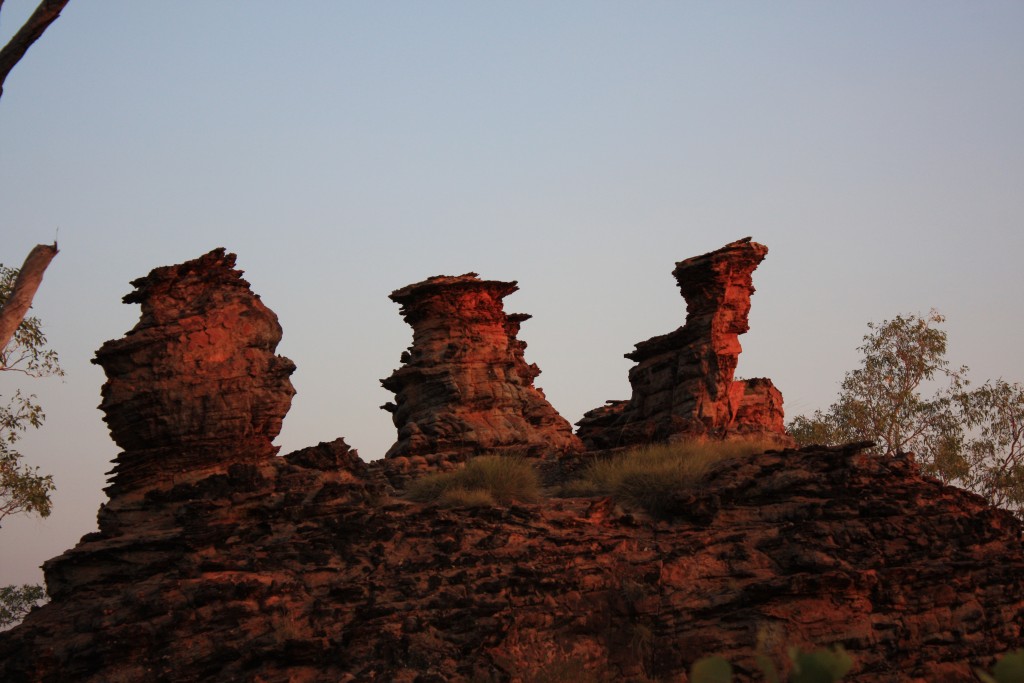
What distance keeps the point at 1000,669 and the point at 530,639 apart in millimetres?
11158

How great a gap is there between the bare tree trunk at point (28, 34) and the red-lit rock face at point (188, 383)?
3946mm

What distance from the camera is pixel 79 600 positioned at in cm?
1512

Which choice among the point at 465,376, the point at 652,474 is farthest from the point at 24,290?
the point at 465,376

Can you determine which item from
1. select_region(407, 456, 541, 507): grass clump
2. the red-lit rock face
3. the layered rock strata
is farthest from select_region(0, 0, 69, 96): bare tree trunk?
select_region(407, 456, 541, 507): grass clump

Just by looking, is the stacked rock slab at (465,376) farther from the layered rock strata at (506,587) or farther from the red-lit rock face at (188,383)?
the layered rock strata at (506,587)

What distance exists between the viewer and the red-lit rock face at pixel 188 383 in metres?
17.5

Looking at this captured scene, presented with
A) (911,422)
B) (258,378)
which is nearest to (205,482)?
(258,378)

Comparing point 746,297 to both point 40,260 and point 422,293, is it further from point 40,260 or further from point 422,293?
Result: point 40,260

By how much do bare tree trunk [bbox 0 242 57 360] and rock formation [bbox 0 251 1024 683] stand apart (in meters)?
1.97

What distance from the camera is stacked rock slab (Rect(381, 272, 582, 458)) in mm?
26031

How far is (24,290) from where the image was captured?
15.9 m

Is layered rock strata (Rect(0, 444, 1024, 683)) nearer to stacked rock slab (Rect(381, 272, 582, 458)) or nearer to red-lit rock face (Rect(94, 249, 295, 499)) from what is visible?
red-lit rock face (Rect(94, 249, 295, 499))

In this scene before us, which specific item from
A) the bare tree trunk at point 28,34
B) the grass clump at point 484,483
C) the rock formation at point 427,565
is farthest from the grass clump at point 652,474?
the bare tree trunk at point 28,34

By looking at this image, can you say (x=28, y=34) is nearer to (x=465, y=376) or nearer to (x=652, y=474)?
(x=652, y=474)
